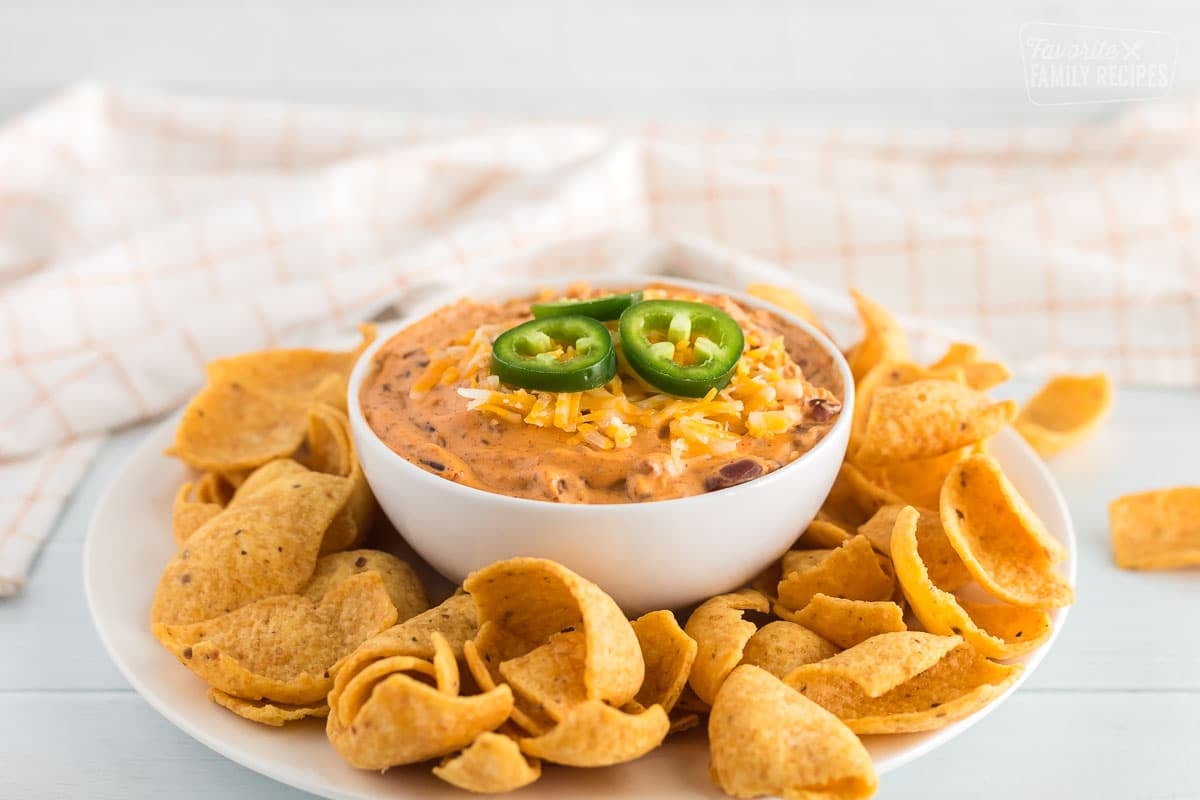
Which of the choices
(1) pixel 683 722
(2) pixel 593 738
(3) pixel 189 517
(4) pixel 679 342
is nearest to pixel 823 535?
(4) pixel 679 342

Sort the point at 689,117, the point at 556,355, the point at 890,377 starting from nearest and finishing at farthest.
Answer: the point at 556,355 < the point at 890,377 < the point at 689,117

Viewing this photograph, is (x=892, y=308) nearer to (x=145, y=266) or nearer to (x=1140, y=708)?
(x=1140, y=708)

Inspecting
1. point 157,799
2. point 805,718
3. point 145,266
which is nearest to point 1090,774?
point 805,718

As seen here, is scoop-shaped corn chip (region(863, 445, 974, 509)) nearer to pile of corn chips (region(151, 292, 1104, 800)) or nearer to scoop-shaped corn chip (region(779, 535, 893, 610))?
pile of corn chips (region(151, 292, 1104, 800))

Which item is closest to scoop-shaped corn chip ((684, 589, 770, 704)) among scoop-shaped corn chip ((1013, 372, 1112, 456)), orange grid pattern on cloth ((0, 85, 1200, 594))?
scoop-shaped corn chip ((1013, 372, 1112, 456))

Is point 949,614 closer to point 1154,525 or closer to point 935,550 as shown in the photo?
point 935,550

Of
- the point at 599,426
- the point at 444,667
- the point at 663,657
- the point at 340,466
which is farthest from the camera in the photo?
the point at 340,466
